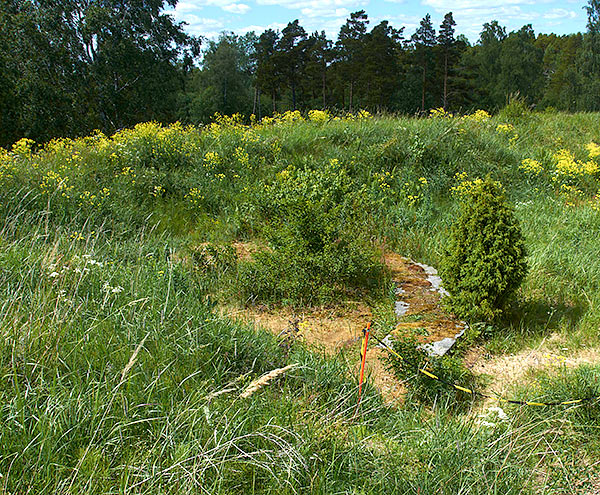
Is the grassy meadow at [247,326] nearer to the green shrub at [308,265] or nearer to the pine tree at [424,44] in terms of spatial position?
the green shrub at [308,265]

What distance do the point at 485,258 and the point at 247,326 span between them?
6.88ft

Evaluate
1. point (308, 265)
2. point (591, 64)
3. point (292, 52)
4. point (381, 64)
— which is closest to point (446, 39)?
point (381, 64)

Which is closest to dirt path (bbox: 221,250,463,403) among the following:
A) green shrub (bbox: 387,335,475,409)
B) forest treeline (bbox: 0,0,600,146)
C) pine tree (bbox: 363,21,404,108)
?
green shrub (bbox: 387,335,475,409)

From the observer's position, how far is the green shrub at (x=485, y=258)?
14.0 feet

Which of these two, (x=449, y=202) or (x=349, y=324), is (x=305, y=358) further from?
(x=449, y=202)

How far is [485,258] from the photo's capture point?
4.30 m

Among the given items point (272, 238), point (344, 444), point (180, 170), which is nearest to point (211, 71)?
point (180, 170)

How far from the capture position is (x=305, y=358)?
3338 mm

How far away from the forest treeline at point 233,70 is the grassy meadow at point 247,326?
6.14 meters

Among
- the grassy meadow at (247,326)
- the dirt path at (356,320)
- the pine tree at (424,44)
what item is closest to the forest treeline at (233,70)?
the pine tree at (424,44)

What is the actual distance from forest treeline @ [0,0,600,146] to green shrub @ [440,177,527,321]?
9.57 m

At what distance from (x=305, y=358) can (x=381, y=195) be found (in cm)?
470

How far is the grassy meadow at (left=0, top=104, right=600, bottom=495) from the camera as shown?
6.85 ft

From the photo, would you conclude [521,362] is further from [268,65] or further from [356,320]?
[268,65]
